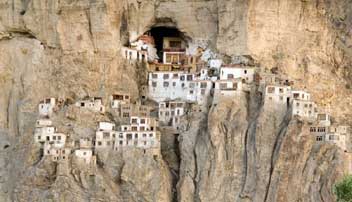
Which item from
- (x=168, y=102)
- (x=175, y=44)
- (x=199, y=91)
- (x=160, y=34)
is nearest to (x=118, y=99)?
(x=168, y=102)

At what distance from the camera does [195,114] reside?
2446 inches

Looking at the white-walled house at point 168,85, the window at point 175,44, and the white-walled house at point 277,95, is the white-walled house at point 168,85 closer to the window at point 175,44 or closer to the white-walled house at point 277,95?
the window at point 175,44

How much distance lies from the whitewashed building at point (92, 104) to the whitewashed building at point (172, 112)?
8.97 feet

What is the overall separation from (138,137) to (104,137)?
1.45 m

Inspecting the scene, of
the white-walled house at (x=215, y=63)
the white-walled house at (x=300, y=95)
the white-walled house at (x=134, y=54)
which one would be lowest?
the white-walled house at (x=300, y=95)

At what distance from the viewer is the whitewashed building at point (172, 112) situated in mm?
63062

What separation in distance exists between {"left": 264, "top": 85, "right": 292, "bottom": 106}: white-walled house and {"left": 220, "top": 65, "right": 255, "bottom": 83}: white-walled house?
81.6 inches

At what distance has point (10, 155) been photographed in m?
63.4

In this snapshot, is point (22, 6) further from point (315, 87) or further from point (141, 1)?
point (315, 87)

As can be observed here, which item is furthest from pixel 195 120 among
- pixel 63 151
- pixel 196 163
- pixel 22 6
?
pixel 22 6

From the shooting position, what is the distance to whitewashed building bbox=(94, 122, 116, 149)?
6075 centimetres

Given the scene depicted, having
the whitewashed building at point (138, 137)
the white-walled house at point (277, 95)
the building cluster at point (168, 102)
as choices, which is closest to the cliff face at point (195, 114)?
the white-walled house at point (277, 95)

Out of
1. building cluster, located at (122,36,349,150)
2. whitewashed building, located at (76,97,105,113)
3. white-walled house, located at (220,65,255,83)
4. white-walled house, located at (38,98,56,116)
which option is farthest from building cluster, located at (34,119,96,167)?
white-walled house, located at (220,65,255,83)

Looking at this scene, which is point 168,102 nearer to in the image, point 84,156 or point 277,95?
point 277,95
